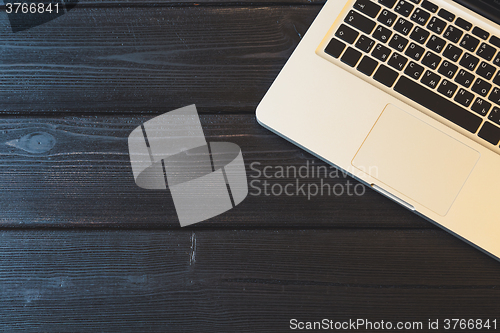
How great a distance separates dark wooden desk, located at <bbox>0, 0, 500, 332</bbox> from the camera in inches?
18.8

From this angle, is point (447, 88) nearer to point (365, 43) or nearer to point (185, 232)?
Answer: point (365, 43)

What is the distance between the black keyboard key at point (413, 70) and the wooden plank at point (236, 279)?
0.20 m

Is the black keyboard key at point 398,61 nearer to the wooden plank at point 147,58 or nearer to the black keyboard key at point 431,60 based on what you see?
the black keyboard key at point 431,60

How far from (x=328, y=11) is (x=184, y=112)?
0.24 metres

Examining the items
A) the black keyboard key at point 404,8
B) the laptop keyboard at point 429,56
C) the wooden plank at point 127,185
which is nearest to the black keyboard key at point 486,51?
the laptop keyboard at point 429,56

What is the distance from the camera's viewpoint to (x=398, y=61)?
46cm

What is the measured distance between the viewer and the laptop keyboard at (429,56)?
0.45 meters

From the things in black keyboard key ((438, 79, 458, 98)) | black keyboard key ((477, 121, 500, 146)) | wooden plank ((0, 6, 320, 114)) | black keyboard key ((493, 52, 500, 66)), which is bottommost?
wooden plank ((0, 6, 320, 114))

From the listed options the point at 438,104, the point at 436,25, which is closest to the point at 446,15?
the point at 436,25

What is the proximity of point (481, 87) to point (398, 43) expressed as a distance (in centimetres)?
12

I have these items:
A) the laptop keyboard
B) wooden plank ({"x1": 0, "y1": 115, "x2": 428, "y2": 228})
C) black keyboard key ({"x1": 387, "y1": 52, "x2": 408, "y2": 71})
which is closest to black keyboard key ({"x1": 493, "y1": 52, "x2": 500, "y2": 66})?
the laptop keyboard

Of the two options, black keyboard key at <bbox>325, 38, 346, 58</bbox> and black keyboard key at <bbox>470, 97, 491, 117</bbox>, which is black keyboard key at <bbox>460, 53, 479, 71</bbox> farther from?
black keyboard key at <bbox>325, 38, 346, 58</bbox>

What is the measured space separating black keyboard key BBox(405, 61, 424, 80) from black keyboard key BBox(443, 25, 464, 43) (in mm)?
56

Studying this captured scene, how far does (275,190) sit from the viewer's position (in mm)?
496
